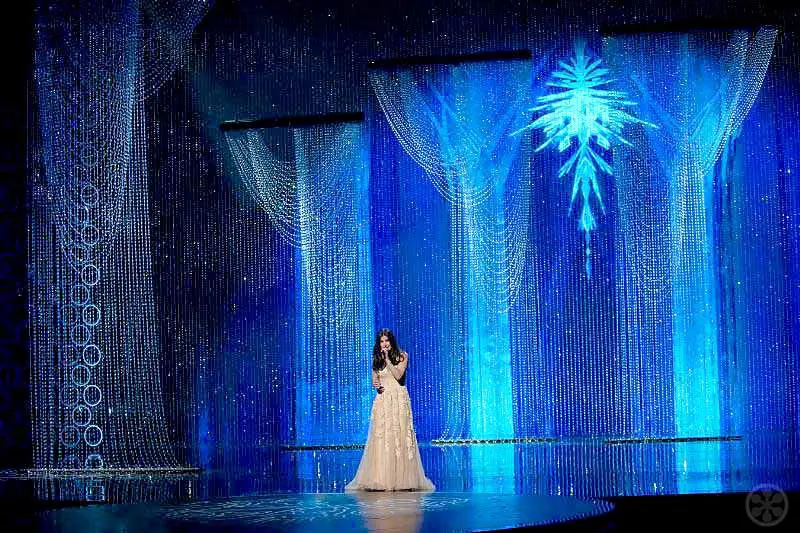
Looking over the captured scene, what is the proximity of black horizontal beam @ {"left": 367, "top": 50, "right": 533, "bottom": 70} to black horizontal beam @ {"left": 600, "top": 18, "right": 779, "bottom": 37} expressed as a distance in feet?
3.39

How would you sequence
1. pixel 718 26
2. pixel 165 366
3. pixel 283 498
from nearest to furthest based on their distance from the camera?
pixel 283 498, pixel 718 26, pixel 165 366

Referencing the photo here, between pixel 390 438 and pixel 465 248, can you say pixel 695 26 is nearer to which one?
pixel 465 248

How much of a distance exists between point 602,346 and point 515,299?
3.58 feet

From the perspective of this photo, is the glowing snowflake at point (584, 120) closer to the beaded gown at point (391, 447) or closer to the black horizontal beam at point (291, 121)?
the black horizontal beam at point (291, 121)

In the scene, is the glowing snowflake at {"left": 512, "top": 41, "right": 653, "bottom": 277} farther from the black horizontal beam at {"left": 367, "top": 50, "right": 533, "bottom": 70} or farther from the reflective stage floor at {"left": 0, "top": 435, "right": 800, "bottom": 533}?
the reflective stage floor at {"left": 0, "top": 435, "right": 800, "bottom": 533}

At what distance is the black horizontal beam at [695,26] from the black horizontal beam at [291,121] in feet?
10.2

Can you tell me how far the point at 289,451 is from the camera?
41.6ft

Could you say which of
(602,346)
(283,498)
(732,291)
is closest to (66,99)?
(283,498)

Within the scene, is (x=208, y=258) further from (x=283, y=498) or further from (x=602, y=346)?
(x=283, y=498)

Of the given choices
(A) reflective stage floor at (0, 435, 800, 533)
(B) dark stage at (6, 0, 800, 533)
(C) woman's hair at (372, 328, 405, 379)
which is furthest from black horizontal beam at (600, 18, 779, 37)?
(C) woman's hair at (372, 328, 405, 379)

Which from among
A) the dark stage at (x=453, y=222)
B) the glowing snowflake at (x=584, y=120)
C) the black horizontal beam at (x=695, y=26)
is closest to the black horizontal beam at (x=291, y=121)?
the dark stage at (x=453, y=222)

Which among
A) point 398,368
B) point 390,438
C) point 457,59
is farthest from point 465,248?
point 390,438

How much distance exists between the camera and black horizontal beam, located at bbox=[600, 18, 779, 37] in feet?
39.3

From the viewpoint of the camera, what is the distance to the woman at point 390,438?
26.9 ft
